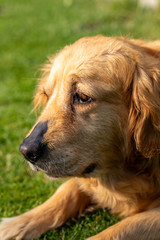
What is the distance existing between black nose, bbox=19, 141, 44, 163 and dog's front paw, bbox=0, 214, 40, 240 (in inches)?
29.5

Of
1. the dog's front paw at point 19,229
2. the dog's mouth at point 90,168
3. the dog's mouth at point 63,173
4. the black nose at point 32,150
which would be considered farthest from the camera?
the dog's front paw at point 19,229

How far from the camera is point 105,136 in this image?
3176 mm

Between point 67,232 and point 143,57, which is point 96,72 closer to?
point 143,57

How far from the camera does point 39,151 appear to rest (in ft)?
9.90

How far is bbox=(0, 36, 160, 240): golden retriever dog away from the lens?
3066 millimetres

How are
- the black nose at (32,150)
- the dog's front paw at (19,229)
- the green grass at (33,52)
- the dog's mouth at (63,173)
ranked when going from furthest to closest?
the green grass at (33,52) → the dog's front paw at (19,229) → the dog's mouth at (63,173) → the black nose at (32,150)

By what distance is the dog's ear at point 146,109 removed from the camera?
10.1 ft

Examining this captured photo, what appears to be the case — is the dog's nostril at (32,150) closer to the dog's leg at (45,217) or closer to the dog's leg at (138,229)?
the dog's leg at (45,217)

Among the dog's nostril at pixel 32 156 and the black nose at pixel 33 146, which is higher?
the black nose at pixel 33 146

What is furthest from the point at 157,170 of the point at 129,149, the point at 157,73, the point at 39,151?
the point at 39,151

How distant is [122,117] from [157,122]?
0.31 meters

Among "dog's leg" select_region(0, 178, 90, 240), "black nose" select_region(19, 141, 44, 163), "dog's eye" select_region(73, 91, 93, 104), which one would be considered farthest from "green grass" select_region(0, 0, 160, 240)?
"dog's eye" select_region(73, 91, 93, 104)

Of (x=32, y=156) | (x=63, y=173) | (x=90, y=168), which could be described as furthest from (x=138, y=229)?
(x=32, y=156)

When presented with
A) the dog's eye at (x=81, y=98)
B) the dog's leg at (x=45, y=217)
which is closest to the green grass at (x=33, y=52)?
the dog's leg at (x=45, y=217)
